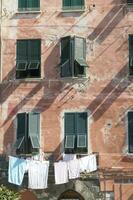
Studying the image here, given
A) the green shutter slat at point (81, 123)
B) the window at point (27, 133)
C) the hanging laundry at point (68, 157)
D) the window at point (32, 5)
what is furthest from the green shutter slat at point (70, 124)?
the window at point (32, 5)

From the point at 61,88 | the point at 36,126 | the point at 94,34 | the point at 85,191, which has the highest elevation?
the point at 94,34

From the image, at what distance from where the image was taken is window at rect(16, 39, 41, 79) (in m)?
30.0

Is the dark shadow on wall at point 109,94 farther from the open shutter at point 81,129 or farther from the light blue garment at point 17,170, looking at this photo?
the light blue garment at point 17,170

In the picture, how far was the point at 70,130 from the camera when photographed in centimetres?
2925

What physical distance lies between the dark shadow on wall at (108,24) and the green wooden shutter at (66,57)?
4.23 ft

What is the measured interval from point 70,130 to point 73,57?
3.72m

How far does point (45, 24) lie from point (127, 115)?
21.3 ft

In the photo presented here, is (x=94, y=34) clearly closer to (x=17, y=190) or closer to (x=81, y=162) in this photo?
(x=81, y=162)

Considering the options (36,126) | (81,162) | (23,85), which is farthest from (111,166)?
(23,85)

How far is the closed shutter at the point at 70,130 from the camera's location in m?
28.8

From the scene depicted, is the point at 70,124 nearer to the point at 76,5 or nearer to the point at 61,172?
the point at 61,172

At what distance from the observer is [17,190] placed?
29.0 meters

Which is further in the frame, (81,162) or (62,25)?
(62,25)

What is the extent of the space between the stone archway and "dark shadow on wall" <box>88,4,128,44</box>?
7.87 meters
